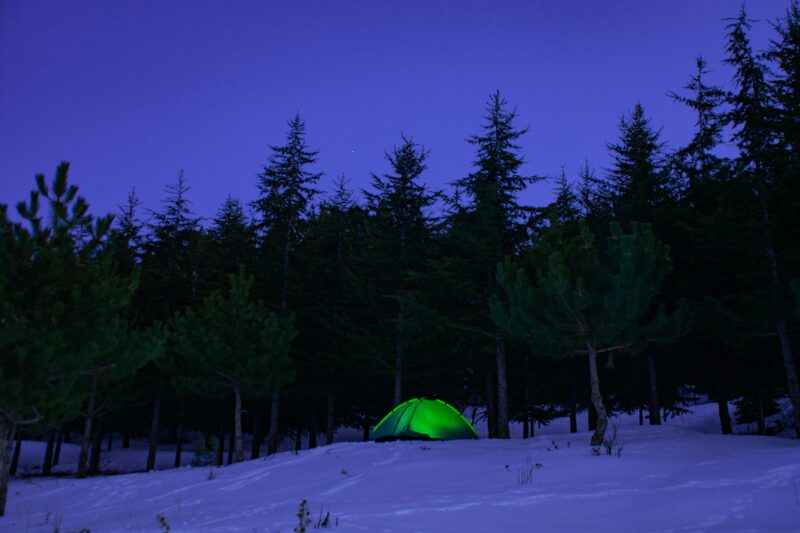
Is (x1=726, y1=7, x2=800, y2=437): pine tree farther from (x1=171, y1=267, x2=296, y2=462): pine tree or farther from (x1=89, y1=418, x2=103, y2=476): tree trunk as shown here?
(x1=89, y1=418, x2=103, y2=476): tree trunk

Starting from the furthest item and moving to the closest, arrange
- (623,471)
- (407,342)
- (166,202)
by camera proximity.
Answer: (166,202) → (407,342) → (623,471)

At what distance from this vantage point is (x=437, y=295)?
888 inches

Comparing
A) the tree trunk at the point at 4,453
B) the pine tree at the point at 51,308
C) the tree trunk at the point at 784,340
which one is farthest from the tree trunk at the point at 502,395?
the tree trunk at the point at 4,453

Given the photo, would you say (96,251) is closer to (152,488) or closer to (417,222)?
(152,488)

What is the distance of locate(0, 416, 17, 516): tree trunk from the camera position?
503 inches

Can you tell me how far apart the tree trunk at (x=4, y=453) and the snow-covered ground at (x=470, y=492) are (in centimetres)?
58

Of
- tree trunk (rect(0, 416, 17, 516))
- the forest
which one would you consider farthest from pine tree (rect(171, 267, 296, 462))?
tree trunk (rect(0, 416, 17, 516))

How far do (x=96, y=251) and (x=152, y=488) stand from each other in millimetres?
6318

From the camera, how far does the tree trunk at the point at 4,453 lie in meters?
12.8

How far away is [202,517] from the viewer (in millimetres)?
8203

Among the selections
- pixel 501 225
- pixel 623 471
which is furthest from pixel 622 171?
pixel 623 471

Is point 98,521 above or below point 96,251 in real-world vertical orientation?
below

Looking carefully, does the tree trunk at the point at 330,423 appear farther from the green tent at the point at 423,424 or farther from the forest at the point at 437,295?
the green tent at the point at 423,424

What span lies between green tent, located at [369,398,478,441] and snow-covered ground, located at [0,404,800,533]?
1.96m
